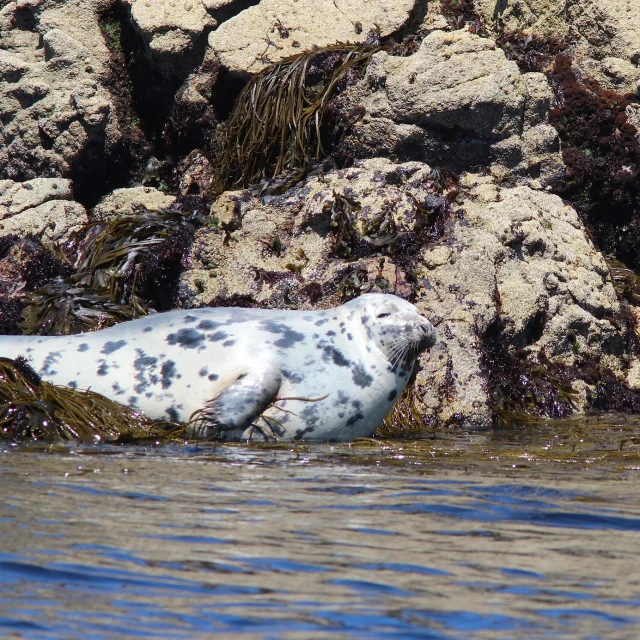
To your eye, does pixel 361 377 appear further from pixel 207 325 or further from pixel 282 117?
pixel 282 117

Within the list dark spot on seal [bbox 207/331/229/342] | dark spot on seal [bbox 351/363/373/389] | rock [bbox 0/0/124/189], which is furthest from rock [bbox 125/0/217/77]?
dark spot on seal [bbox 351/363/373/389]

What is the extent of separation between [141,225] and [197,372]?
2446 millimetres

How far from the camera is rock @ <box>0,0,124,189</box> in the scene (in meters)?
9.34

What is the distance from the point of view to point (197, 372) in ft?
19.1

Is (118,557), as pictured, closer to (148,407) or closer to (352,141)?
(148,407)

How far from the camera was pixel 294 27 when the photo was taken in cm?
946

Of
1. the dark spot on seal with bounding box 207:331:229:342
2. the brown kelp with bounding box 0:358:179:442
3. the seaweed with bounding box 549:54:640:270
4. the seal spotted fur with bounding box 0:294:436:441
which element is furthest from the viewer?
the seaweed with bounding box 549:54:640:270

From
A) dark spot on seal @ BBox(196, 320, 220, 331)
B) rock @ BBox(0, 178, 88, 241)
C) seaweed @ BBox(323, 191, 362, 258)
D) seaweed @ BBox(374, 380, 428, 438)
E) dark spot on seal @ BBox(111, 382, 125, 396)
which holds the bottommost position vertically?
seaweed @ BBox(374, 380, 428, 438)

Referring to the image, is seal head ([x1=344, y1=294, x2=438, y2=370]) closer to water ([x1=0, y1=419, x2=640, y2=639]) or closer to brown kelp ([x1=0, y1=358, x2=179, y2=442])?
brown kelp ([x1=0, y1=358, x2=179, y2=442])

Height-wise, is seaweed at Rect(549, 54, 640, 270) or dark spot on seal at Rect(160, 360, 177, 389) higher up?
seaweed at Rect(549, 54, 640, 270)

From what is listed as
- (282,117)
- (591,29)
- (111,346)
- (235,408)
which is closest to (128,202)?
(282,117)

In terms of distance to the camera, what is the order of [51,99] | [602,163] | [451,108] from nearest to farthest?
[451,108] < [602,163] < [51,99]

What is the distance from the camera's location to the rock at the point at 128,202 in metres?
9.00

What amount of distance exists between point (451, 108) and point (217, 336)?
9.80 ft
